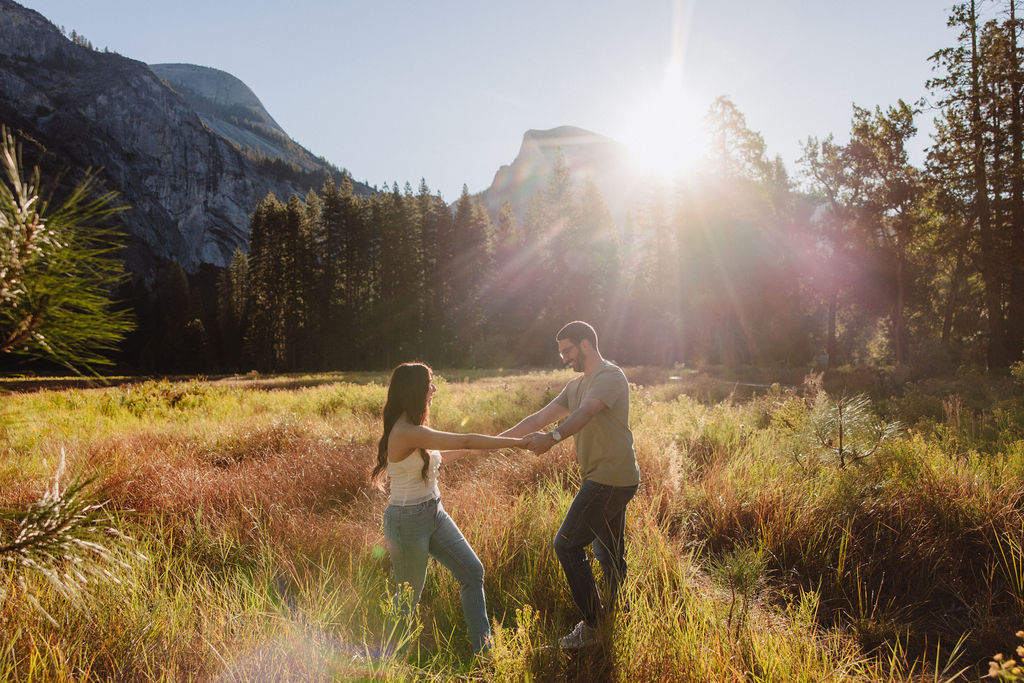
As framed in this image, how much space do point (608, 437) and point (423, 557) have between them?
1580mm

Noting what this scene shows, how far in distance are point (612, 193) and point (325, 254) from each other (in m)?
104

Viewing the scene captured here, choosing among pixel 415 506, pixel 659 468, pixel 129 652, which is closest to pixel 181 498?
pixel 129 652

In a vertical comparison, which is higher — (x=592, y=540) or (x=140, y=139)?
(x=140, y=139)

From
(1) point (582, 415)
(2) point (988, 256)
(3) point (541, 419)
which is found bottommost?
(3) point (541, 419)

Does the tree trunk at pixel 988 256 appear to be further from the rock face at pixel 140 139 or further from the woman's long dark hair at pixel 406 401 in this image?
the rock face at pixel 140 139

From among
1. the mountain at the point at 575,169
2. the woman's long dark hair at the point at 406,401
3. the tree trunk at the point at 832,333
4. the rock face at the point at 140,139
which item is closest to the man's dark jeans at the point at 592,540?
the woman's long dark hair at the point at 406,401

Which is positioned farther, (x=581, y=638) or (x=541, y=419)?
(x=541, y=419)

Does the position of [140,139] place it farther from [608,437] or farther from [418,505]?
[608,437]

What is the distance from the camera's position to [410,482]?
138 inches

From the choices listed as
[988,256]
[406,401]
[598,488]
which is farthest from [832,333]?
[406,401]

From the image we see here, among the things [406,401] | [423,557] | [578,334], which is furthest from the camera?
[578,334]

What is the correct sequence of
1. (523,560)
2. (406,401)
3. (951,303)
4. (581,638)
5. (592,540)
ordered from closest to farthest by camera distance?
(581,638) → (406,401) → (592,540) → (523,560) → (951,303)

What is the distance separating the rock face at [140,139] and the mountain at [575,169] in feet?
174

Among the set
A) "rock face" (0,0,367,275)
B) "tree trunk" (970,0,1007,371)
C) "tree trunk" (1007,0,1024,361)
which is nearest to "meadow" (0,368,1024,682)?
"tree trunk" (970,0,1007,371)
